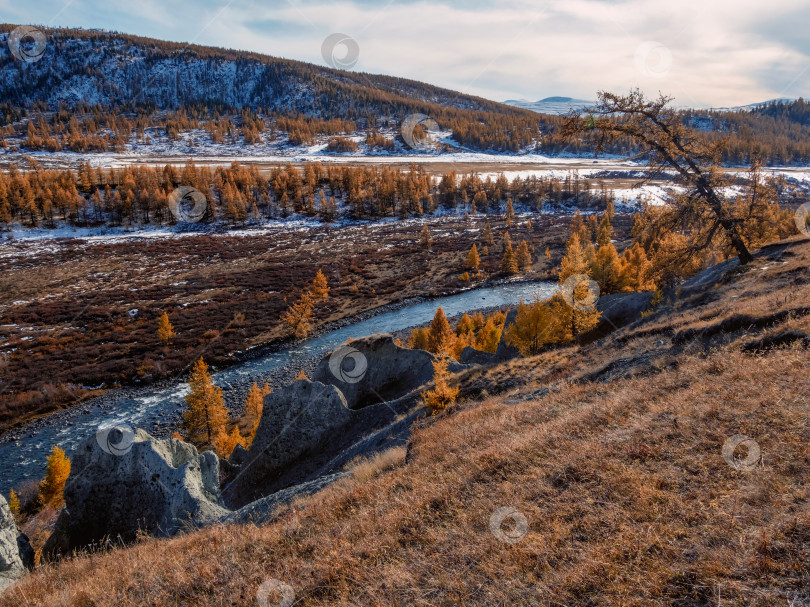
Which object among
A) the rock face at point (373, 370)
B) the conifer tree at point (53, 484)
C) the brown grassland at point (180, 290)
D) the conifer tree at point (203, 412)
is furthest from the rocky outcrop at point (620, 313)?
the brown grassland at point (180, 290)

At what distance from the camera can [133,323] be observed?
53.9 meters

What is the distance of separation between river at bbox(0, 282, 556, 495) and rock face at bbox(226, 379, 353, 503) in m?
19.8

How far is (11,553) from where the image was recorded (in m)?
9.23

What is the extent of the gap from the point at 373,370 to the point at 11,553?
16.3 m

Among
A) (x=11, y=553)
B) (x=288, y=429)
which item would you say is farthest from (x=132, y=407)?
(x=11, y=553)

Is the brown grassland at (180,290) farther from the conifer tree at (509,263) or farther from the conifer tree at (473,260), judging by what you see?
the conifer tree at (473,260)

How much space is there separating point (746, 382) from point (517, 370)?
10.3 metres

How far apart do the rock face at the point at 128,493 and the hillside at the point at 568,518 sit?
3062mm

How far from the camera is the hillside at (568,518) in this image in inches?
173

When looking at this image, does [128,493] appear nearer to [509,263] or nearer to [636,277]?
[636,277]

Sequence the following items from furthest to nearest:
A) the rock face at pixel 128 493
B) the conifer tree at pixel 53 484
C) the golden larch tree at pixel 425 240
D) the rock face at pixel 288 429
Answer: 1. the golden larch tree at pixel 425 240
2. the conifer tree at pixel 53 484
3. the rock face at pixel 288 429
4. the rock face at pixel 128 493

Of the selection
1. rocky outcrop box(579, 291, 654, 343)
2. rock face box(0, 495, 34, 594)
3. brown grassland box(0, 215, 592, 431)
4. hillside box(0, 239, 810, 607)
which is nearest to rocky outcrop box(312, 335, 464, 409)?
rocky outcrop box(579, 291, 654, 343)

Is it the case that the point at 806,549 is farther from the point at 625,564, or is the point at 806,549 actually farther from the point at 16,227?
the point at 16,227

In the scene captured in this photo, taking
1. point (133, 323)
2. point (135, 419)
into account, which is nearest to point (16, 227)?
point (133, 323)
